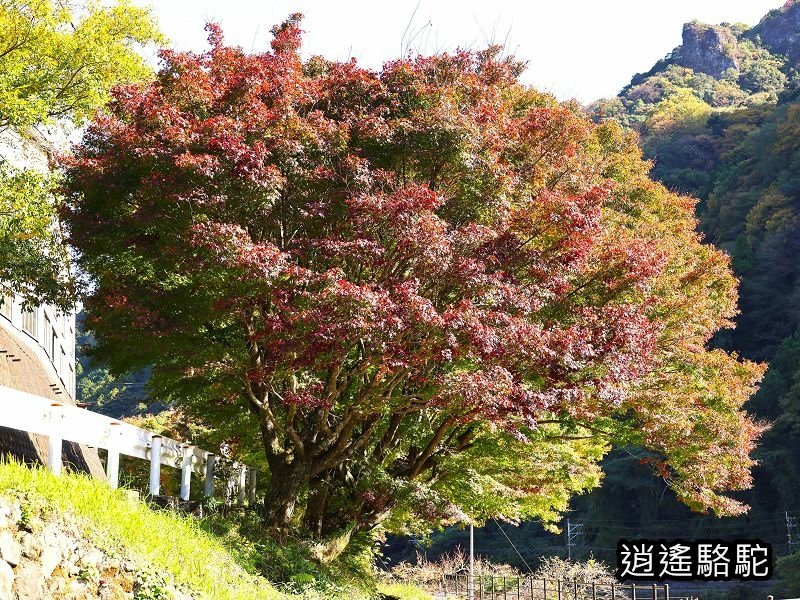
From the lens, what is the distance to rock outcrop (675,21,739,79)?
10131 cm

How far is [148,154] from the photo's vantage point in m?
10.7

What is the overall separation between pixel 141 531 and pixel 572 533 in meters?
A: 50.5

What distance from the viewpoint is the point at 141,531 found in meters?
7.62

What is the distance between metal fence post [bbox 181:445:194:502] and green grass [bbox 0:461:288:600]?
1.38m

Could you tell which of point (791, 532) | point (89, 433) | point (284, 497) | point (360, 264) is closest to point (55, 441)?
point (89, 433)

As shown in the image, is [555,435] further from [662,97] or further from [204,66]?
[662,97]

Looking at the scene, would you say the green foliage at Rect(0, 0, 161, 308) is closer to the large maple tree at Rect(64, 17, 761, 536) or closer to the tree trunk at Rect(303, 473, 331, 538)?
the large maple tree at Rect(64, 17, 761, 536)

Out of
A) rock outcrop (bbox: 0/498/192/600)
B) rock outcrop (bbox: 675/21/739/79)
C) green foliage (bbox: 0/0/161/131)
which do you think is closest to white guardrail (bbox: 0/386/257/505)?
rock outcrop (bbox: 0/498/192/600)

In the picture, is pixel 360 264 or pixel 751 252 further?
pixel 751 252

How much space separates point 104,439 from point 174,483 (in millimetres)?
12728

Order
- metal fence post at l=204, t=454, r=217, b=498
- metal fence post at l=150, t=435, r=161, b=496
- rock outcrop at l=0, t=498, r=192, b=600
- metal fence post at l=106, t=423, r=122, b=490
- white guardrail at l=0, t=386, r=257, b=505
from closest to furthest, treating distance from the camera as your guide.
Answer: rock outcrop at l=0, t=498, r=192, b=600 < white guardrail at l=0, t=386, r=257, b=505 < metal fence post at l=106, t=423, r=122, b=490 < metal fence post at l=150, t=435, r=161, b=496 < metal fence post at l=204, t=454, r=217, b=498

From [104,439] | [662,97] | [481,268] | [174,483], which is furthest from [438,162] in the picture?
[662,97]

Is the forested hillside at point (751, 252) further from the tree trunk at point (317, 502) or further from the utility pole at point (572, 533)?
the tree trunk at point (317, 502)

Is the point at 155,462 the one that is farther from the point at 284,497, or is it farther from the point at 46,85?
the point at 46,85
